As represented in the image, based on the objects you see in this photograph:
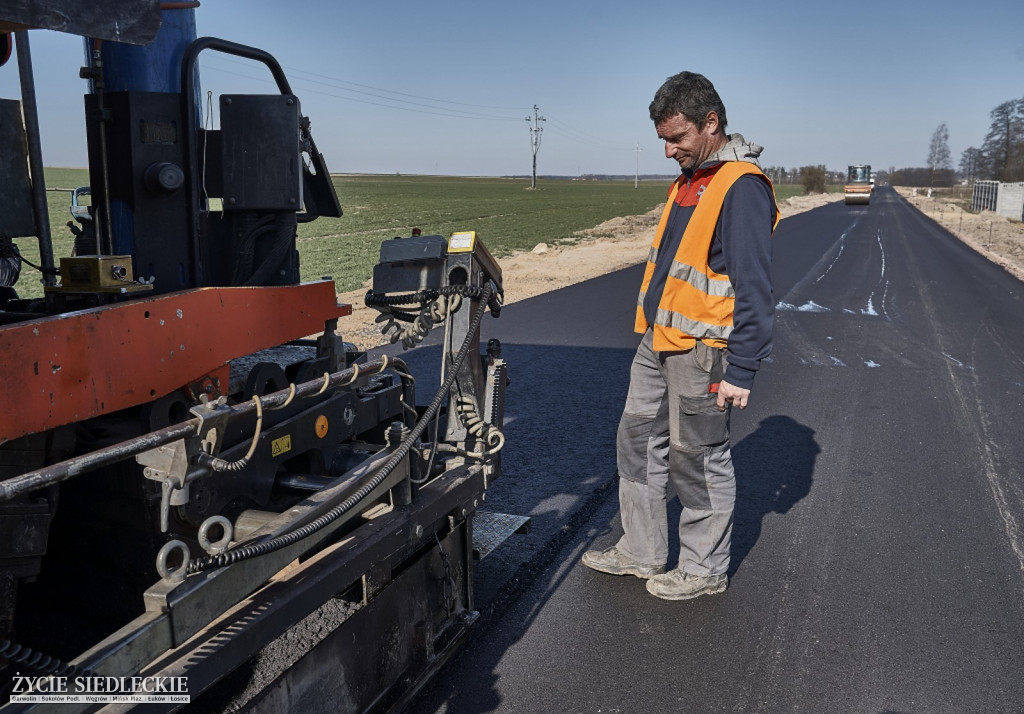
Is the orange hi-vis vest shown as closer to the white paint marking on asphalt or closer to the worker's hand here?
the worker's hand

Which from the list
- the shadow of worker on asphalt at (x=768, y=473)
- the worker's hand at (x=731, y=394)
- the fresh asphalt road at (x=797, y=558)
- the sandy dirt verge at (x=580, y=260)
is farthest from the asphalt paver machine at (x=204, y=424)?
the sandy dirt verge at (x=580, y=260)

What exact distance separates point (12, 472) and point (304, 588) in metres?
0.85

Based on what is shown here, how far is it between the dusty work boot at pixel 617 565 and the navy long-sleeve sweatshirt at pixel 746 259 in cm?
105

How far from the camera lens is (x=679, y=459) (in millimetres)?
3814

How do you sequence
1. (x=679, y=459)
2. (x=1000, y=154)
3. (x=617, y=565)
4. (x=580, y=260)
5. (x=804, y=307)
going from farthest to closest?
(x=1000, y=154) < (x=580, y=260) < (x=804, y=307) < (x=617, y=565) < (x=679, y=459)

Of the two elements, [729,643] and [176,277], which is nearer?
[176,277]

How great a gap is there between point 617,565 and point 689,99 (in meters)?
2.10

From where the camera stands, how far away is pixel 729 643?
3521 mm

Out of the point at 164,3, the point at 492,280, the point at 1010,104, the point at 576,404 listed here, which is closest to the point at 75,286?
the point at 164,3

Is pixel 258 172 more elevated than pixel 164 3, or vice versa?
pixel 164 3

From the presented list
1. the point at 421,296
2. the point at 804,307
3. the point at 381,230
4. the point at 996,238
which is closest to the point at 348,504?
the point at 421,296

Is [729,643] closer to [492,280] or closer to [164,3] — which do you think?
→ [492,280]


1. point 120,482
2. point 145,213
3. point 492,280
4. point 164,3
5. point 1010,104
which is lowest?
point 120,482

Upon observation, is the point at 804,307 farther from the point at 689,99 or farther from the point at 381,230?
the point at 381,230
